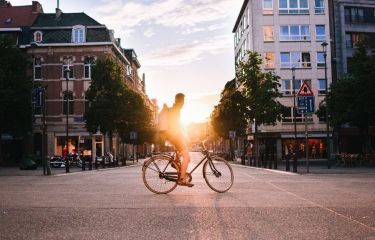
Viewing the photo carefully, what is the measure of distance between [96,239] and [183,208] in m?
2.61

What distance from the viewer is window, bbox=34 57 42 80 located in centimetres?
5381

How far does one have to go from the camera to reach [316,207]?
7.39m

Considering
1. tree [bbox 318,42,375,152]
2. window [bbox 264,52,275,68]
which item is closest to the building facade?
window [bbox 264,52,275,68]

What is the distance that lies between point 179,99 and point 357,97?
88.3 feet

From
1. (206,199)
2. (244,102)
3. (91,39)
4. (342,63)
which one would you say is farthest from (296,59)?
(206,199)

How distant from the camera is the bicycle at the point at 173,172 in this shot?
9.52 m

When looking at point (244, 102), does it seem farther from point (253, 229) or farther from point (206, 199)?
point (253, 229)

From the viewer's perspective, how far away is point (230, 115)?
161 feet

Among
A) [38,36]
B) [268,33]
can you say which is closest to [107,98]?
[38,36]

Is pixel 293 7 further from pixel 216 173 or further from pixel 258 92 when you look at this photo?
pixel 216 173

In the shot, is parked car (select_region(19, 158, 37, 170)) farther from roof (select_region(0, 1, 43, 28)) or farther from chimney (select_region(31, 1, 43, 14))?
chimney (select_region(31, 1, 43, 14))

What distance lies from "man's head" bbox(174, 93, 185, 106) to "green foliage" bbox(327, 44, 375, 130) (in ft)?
86.4

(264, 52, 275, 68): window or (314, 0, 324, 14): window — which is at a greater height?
(314, 0, 324, 14): window

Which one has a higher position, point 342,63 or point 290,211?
point 342,63
